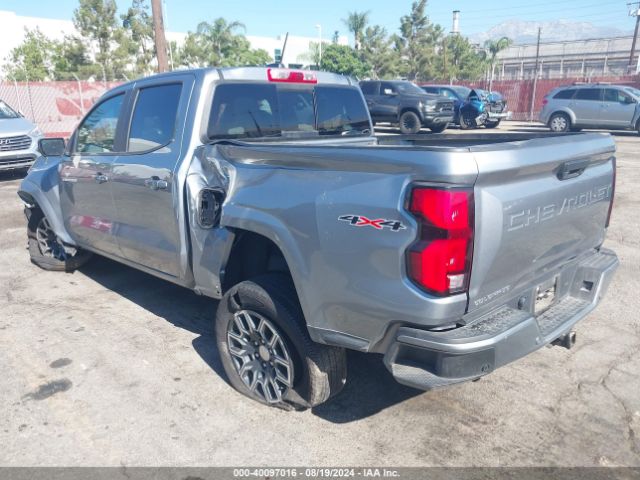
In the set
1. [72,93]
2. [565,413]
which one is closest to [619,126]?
[565,413]

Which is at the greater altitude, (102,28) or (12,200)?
(102,28)

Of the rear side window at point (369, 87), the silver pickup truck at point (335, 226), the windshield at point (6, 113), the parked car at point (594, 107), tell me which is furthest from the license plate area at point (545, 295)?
the parked car at point (594, 107)

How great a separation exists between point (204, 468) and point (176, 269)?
1420mm

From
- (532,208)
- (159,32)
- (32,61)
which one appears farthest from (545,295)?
(32,61)

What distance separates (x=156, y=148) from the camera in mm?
3691

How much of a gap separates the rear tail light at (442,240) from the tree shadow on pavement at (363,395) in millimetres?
1237

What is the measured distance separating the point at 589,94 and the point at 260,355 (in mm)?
19314

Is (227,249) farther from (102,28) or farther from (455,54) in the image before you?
(455,54)

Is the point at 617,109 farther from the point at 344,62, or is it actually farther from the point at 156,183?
the point at 344,62

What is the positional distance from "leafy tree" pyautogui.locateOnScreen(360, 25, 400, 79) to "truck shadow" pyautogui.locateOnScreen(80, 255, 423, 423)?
159 feet

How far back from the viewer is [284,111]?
3.96 metres

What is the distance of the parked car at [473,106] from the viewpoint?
776 inches

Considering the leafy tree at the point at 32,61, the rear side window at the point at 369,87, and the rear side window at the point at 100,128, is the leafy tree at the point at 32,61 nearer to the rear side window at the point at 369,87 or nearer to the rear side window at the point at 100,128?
the rear side window at the point at 369,87

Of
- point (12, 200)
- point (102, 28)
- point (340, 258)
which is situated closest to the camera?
point (340, 258)
